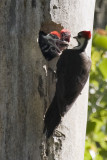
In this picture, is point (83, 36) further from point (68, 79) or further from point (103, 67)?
point (103, 67)

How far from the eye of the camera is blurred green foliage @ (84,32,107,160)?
4582mm

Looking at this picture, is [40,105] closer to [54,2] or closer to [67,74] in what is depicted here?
[67,74]

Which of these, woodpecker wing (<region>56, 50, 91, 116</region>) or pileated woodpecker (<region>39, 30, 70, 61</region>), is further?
pileated woodpecker (<region>39, 30, 70, 61</region>)

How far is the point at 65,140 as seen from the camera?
3602 mm

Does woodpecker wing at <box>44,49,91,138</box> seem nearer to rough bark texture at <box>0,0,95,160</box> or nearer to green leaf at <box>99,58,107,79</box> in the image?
rough bark texture at <box>0,0,95,160</box>

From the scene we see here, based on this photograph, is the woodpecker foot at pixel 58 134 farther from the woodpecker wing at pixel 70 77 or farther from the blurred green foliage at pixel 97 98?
the blurred green foliage at pixel 97 98

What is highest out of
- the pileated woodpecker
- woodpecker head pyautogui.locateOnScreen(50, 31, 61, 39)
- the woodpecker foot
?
woodpecker head pyautogui.locateOnScreen(50, 31, 61, 39)

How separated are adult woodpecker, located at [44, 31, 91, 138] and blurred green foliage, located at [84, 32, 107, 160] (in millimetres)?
829

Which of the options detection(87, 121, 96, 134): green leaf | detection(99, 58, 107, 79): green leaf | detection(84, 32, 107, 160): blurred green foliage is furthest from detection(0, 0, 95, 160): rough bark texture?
detection(87, 121, 96, 134): green leaf

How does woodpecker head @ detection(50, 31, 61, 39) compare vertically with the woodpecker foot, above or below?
above

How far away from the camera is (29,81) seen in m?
3.51

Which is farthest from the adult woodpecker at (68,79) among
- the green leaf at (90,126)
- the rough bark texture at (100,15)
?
→ the rough bark texture at (100,15)

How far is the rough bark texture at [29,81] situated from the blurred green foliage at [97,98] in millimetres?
688

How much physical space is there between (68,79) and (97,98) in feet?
4.89
